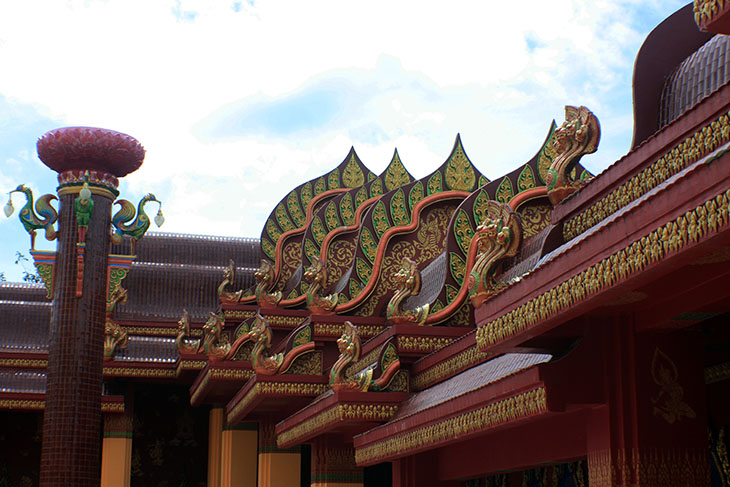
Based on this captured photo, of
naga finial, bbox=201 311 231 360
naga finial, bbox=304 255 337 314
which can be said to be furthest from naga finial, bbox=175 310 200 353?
naga finial, bbox=304 255 337 314

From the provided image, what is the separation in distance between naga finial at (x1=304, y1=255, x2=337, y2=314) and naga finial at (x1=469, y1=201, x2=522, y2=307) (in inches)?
216

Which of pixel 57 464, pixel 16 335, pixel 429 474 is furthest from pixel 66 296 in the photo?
pixel 16 335

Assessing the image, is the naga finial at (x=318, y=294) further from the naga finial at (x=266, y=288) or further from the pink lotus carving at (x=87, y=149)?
the pink lotus carving at (x=87, y=149)

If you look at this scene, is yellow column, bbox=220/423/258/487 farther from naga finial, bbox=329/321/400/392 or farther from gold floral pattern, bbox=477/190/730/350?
gold floral pattern, bbox=477/190/730/350

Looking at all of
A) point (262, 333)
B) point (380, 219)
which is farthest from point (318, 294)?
point (380, 219)

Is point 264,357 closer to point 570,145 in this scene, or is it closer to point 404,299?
point 404,299

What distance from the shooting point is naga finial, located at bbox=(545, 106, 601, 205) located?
18.9 ft

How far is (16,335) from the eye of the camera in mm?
18391

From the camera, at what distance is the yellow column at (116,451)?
17031mm

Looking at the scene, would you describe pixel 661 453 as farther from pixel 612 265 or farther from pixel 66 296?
pixel 66 296

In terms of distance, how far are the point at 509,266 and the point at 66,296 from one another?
19.9 feet

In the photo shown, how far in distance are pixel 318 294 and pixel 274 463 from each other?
122 inches

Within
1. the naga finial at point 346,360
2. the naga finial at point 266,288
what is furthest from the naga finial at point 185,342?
the naga finial at point 346,360

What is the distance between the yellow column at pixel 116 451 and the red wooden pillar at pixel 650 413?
13.1m
